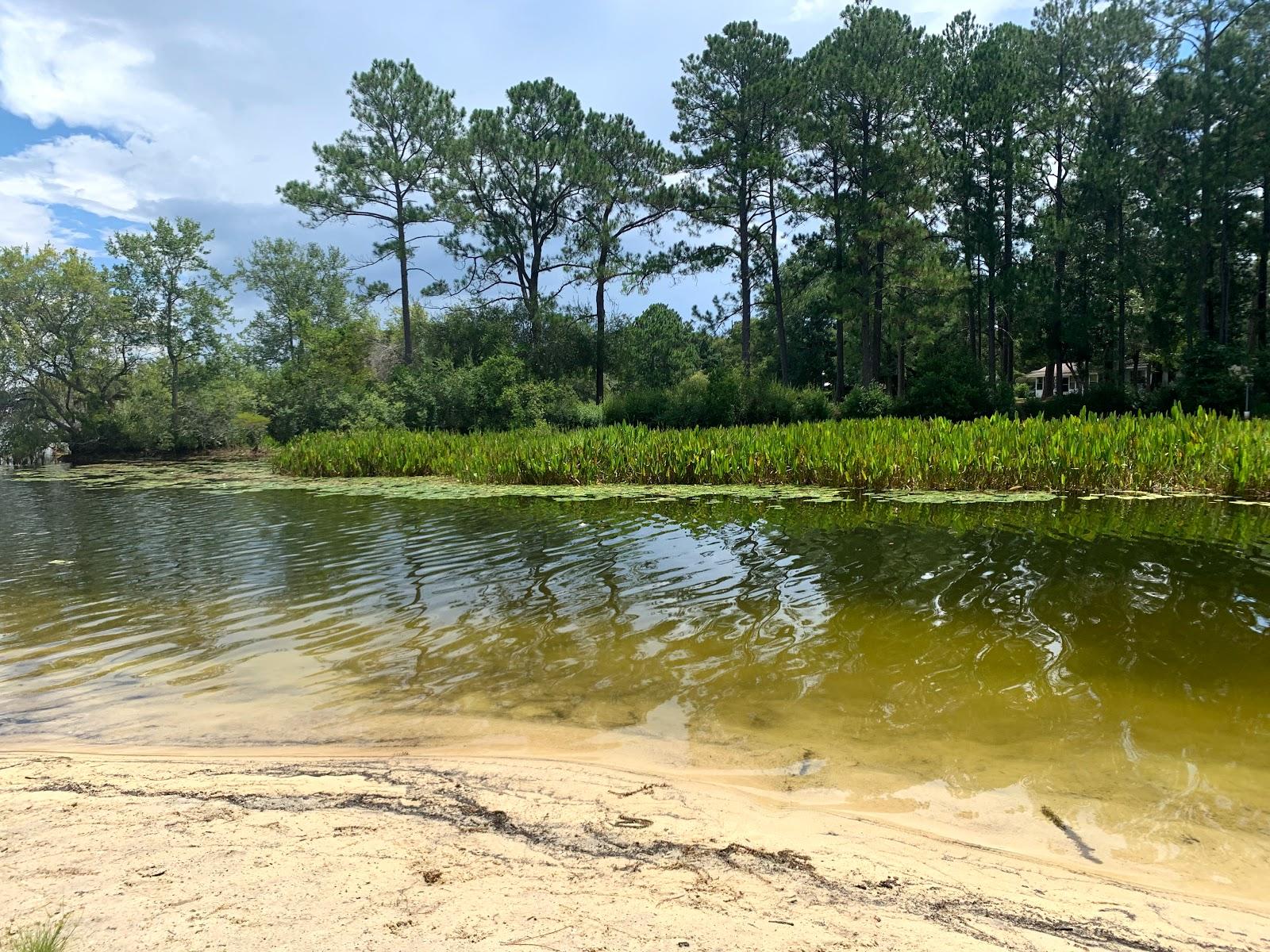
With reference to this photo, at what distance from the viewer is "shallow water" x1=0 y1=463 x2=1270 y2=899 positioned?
3.40 meters

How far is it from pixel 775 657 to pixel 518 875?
306 centimetres

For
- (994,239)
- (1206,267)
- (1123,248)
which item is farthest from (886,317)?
(1206,267)

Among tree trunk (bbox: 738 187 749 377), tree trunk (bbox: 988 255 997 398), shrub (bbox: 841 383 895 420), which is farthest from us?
tree trunk (bbox: 988 255 997 398)

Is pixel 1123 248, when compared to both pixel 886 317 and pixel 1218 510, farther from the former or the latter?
pixel 1218 510

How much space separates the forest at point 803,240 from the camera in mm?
32188

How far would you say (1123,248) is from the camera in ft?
113

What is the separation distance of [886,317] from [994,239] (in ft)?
26.5

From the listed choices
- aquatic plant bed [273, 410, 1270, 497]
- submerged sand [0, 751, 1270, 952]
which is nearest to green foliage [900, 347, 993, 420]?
aquatic plant bed [273, 410, 1270, 497]

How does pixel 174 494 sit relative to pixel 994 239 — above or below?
below

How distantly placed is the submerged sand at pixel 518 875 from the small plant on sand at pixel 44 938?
5cm

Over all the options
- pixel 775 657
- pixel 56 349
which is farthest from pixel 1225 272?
pixel 56 349

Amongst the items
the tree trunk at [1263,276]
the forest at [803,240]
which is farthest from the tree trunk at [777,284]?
the tree trunk at [1263,276]

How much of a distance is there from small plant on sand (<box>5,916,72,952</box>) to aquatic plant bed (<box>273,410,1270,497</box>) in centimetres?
1377

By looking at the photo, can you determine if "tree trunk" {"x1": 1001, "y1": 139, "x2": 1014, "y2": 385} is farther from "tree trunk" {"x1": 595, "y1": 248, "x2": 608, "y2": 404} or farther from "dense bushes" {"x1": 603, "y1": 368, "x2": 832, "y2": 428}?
"tree trunk" {"x1": 595, "y1": 248, "x2": 608, "y2": 404}
